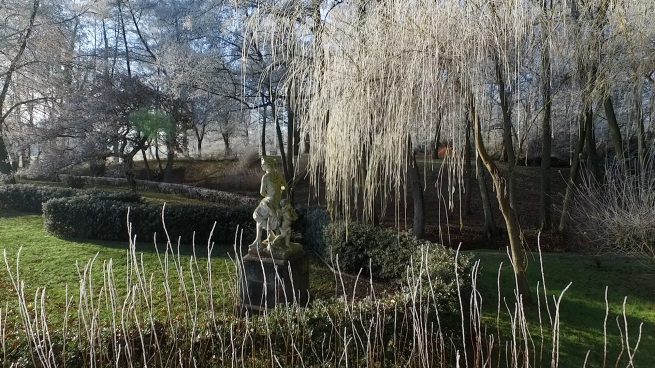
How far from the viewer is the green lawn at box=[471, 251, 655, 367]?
16.5 feet

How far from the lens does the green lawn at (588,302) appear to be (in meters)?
5.04

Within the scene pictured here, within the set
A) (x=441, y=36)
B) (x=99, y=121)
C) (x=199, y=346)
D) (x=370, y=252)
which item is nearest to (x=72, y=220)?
(x=99, y=121)

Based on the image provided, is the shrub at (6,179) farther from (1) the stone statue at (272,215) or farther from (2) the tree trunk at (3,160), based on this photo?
(1) the stone statue at (272,215)

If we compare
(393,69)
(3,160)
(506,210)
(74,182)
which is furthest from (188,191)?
(393,69)

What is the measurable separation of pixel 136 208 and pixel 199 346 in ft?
25.6

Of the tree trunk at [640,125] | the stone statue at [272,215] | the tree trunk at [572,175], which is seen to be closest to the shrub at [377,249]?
the stone statue at [272,215]

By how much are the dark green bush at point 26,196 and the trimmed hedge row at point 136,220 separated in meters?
3.20

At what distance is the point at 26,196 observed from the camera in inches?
558

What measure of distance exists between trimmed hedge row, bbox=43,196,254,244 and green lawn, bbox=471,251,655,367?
6116 mm

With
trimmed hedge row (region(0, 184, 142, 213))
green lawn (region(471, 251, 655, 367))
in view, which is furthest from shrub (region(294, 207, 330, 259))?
trimmed hedge row (region(0, 184, 142, 213))

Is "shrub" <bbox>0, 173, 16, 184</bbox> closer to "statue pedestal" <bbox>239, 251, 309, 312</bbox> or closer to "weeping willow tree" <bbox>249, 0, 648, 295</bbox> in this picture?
"statue pedestal" <bbox>239, 251, 309, 312</bbox>

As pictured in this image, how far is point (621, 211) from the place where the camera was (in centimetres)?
608

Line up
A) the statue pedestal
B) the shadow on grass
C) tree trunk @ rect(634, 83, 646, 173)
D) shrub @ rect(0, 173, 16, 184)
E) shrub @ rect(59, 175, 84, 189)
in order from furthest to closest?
shrub @ rect(59, 175, 84, 189)
shrub @ rect(0, 173, 16, 184)
the shadow on grass
the statue pedestal
tree trunk @ rect(634, 83, 646, 173)

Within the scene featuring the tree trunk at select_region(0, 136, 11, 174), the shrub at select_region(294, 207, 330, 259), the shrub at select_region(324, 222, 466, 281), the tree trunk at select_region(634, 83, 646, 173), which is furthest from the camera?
the tree trunk at select_region(0, 136, 11, 174)
